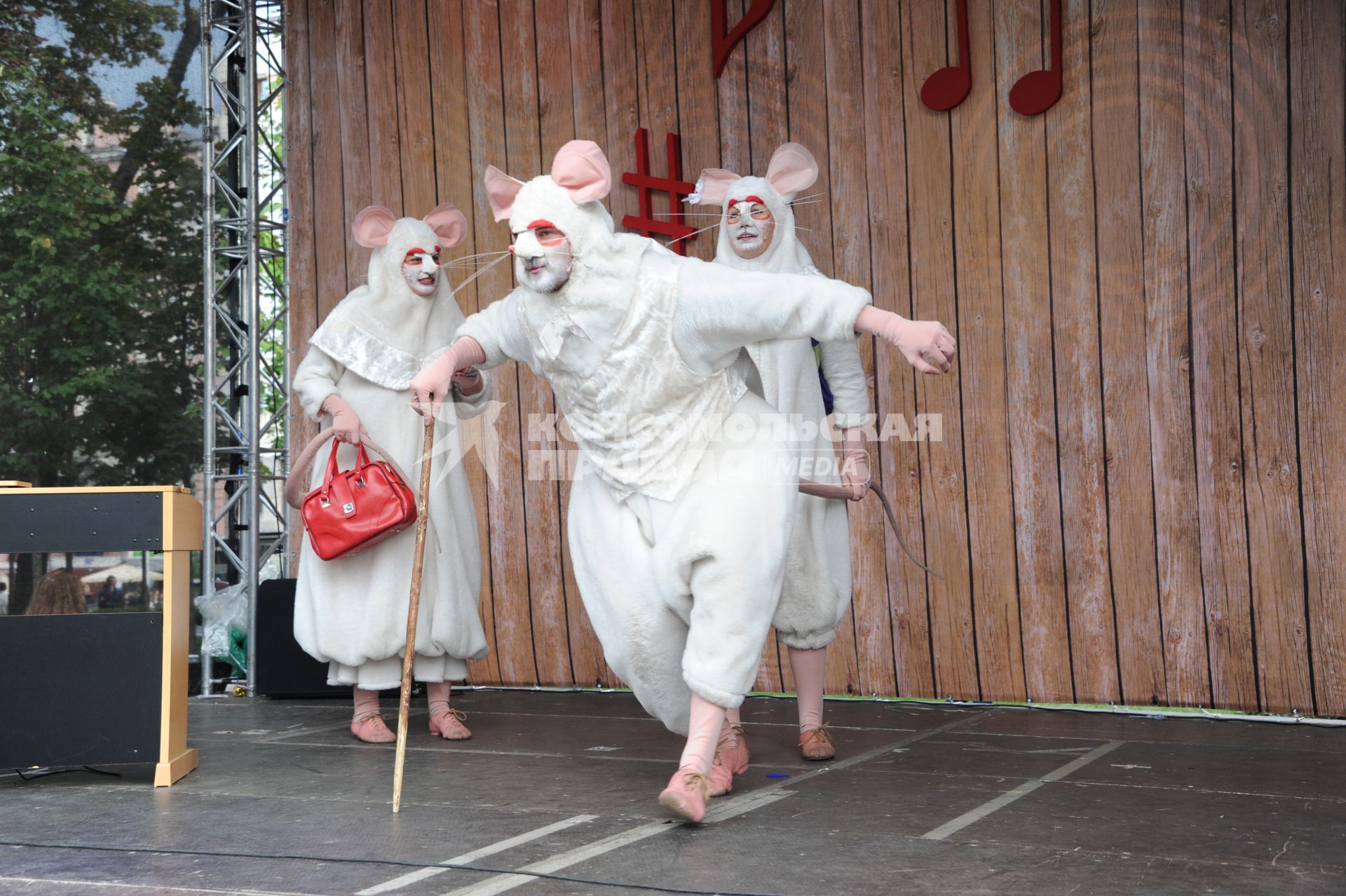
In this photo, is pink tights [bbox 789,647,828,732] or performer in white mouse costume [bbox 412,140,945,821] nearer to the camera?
performer in white mouse costume [bbox 412,140,945,821]

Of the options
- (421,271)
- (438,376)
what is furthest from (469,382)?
(438,376)

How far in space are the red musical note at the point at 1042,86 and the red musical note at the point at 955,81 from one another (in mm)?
177

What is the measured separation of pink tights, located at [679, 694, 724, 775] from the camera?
2807mm

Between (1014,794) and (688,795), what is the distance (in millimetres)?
845

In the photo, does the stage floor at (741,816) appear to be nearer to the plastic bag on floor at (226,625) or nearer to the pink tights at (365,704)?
the pink tights at (365,704)

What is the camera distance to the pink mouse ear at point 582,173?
3049mm

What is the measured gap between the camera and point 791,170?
3.88 metres

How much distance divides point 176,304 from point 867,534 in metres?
3.55

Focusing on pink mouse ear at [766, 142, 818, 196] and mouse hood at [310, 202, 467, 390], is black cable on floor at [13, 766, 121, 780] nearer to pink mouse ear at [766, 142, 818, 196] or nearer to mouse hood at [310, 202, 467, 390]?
mouse hood at [310, 202, 467, 390]

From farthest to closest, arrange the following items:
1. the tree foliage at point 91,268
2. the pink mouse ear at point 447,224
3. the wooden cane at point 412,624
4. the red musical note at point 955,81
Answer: the tree foliage at point 91,268 < the red musical note at point 955,81 < the pink mouse ear at point 447,224 < the wooden cane at point 412,624

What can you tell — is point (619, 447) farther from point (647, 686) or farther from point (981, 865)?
point (981, 865)

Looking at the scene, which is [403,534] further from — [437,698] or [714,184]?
[714,184]

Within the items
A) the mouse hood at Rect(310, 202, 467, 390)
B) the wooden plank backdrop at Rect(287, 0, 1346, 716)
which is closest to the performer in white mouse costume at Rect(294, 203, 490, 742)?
the mouse hood at Rect(310, 202, 467, 390)

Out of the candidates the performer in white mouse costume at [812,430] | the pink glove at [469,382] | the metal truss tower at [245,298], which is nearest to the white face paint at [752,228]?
the performer in white mouse costume at [812,430]
